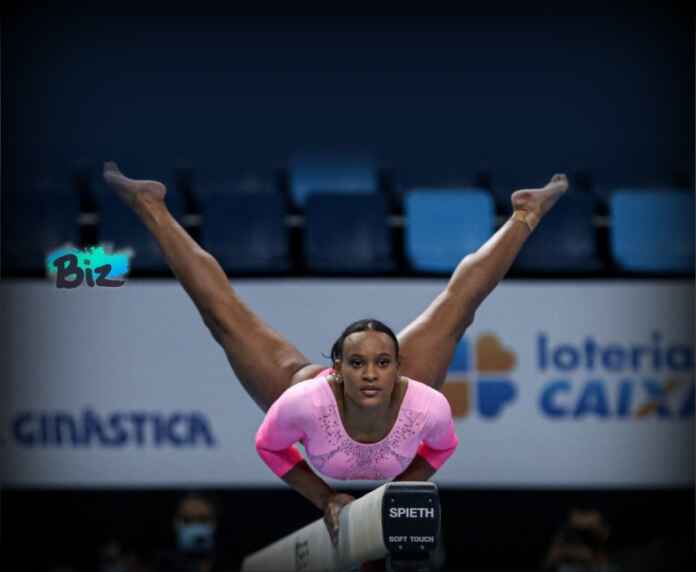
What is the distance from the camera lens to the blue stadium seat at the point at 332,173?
9289 mm

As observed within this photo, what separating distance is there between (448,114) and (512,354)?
9.16 feet

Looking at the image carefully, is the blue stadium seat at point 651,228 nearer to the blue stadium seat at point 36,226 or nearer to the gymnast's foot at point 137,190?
the blue stadium seat at point 36,226

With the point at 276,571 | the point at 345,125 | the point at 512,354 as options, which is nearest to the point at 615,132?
the point at 345,125

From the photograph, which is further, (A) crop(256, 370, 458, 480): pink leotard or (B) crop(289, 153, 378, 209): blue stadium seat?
(B) crop(289, 153, 378, 209): blue stadium seat

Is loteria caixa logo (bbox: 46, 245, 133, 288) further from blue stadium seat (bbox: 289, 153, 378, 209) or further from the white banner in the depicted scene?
blue stadium seat (bbox: 289, 153, 378, 209)

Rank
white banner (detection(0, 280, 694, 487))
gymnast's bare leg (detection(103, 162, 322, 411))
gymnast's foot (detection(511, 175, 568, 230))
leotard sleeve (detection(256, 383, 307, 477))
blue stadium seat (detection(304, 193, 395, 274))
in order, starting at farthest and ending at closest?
blue stadium seat (detection(304, 193, 395, 274))
white banner (detection(0, 280, 694, 487))
gymnast's foot (detection(511, 175, 568, 230))
gymnast's bare leg (detection(103, 162, 322, 411))
leotard sleeve (detection(256, 383, 307, 477))

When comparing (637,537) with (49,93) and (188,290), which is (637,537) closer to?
(188,290)

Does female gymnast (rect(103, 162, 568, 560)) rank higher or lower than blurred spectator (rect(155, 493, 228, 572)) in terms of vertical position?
higher

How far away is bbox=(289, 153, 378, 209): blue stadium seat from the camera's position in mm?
9289

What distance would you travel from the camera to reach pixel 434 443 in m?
4.77

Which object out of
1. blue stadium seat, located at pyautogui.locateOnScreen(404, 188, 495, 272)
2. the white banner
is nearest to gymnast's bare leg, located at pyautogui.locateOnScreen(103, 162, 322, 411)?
the white banner

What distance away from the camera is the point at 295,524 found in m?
7.96

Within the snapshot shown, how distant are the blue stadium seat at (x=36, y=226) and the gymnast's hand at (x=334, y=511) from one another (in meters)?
3.46

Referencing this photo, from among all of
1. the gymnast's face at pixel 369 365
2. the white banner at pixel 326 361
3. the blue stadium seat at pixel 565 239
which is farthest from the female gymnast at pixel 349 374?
the blue stadium seat at pixel 565 239
